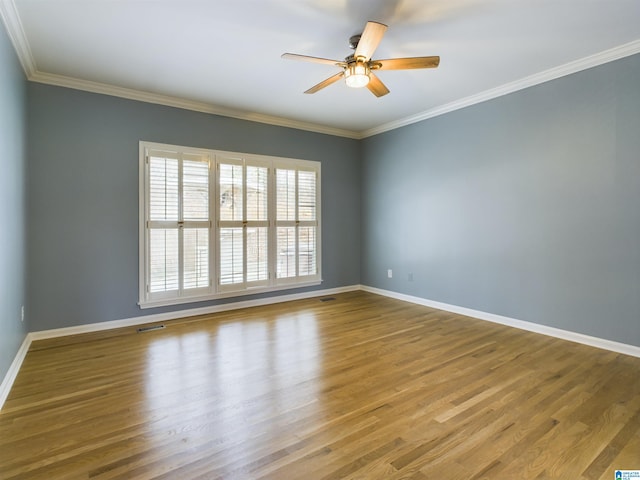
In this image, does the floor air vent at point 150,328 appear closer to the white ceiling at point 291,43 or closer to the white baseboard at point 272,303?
the white baseboard at point 272,303

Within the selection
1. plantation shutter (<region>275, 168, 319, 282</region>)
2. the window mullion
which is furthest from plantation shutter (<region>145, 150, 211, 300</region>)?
plantation shutter (<region>275, 168, 319, 282</region>)

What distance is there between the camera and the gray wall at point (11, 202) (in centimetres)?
239

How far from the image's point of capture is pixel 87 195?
3.74m

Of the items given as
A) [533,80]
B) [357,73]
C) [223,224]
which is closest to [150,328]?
[223,224]

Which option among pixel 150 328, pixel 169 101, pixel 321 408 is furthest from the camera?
pixel 169 101

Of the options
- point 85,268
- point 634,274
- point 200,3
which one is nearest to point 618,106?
point 634,274

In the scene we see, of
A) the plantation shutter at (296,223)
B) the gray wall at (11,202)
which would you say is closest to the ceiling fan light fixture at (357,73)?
the plantation shutter at (296,223)

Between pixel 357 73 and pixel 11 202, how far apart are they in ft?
9.84

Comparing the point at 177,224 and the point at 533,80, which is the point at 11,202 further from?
the point at 533,80

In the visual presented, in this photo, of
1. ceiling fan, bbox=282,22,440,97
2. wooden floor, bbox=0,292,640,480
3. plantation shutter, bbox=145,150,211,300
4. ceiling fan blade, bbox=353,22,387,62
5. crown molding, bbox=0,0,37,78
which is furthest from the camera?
plantation shutter, bbox=145,150,211,300

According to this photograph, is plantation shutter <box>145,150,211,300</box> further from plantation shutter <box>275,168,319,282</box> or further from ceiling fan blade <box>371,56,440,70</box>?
ceiling fan blade <box>371,56,440,70</box>

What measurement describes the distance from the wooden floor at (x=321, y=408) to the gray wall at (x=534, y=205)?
549 millimetres

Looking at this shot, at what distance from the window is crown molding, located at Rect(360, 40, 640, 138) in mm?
1838

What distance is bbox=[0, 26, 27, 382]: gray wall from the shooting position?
239 centimetres
